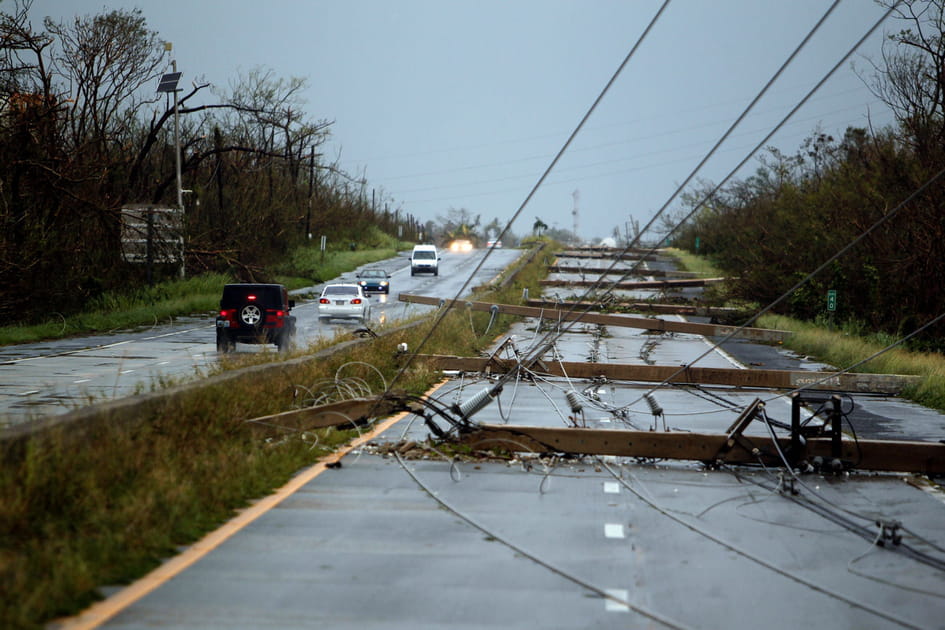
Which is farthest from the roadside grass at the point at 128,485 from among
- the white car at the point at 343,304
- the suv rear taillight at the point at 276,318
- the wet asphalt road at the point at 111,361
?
the white car at the point at 343,304

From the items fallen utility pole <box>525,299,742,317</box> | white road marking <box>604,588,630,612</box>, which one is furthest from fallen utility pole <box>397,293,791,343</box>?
white road marking <box>604,588,630,612</box>

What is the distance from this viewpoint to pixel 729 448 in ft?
38.5

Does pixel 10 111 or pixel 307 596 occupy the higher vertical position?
pixel 10 111

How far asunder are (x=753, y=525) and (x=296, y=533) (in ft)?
12.5

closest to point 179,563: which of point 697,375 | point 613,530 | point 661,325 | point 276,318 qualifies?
point 613,530

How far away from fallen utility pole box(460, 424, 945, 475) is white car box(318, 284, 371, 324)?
31.3 meters

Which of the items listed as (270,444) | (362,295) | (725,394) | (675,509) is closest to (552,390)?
(725,394)

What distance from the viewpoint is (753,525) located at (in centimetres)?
911

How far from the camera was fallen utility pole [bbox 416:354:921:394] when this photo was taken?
2019cm

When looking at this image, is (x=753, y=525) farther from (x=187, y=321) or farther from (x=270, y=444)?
(x=187, y=321)

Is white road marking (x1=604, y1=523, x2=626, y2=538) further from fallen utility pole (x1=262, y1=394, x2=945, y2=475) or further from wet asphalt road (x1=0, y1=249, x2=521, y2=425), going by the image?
wet asphalt road (x1=0, y1=249, x2=521, y2=425)

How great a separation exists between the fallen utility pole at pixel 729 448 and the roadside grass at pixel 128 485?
2.96 metres

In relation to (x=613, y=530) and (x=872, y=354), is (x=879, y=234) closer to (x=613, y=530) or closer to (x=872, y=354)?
(x=872, y=354)

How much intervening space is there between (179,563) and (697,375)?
47.2 ft
